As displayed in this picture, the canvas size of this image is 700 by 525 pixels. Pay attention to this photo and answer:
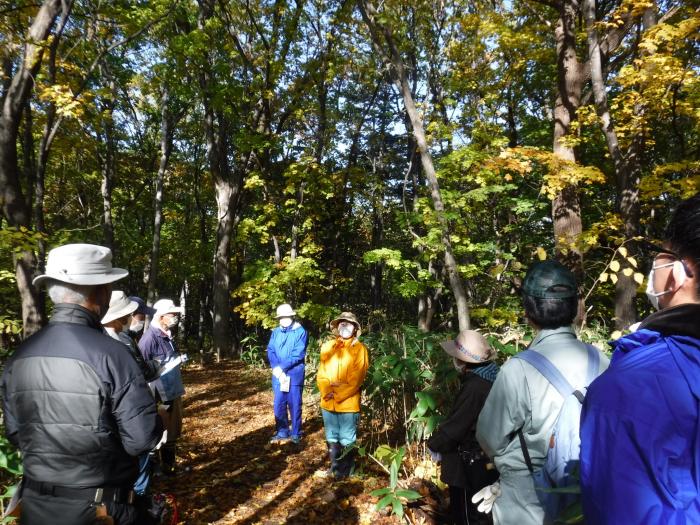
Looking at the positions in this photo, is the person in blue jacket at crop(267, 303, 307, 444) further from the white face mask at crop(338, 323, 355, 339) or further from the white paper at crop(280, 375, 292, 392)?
the white face mask at crop(338, 323, 355, 339)

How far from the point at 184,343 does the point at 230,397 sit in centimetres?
1523

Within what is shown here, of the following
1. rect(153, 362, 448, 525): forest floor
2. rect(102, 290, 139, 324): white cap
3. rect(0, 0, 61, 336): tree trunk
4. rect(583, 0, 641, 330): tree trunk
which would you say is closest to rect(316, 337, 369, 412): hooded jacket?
rect(153, 362, 448, 525): forest floor

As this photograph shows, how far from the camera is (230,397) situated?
28.0 feet

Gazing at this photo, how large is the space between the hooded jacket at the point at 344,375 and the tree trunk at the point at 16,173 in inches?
155

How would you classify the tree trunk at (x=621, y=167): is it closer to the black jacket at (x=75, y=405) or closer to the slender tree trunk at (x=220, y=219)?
the black jacket at (x=75, y=405)

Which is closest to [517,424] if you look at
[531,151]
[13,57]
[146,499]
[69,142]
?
[146,499]

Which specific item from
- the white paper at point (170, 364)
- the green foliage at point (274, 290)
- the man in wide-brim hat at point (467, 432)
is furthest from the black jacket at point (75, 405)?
the green foliage at point (274, 290)

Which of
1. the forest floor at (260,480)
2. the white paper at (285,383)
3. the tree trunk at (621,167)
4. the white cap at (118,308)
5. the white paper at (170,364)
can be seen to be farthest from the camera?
the tree trunk at (621,167)

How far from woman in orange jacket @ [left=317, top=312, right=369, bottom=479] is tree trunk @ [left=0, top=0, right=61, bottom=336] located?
3954mm

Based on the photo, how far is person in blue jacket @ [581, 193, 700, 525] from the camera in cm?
82

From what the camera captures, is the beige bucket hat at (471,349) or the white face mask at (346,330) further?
the white face mask at (346,330)

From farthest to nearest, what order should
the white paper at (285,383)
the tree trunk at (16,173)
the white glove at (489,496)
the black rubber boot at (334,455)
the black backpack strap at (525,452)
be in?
the white paper at (285,383)
the tree trunk at (16,173)
the black rubber boot at (334,455)
the white glove at (489,496)
the black backpack strap at (525,452)

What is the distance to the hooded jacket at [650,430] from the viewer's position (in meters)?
0.82

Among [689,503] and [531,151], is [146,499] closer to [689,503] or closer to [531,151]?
[689,503]
